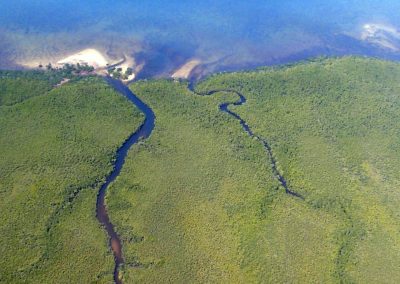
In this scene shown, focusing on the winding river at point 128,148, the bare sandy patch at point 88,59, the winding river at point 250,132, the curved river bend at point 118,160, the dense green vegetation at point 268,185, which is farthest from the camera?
the bare sandy patch at point 88,59

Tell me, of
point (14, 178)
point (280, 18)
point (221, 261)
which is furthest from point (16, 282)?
point (280, 18)

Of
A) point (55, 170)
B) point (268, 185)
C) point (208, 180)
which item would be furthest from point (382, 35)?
point (55, 170)

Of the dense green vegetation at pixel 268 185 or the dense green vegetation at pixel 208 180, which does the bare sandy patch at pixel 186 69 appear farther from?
the dense green vegetation at pixel 268 185

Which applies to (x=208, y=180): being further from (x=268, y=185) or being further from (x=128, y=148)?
(x=128, y=148)

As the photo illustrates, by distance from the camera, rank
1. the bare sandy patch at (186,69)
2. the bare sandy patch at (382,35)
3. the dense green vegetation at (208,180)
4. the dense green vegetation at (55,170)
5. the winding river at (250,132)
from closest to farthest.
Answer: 1. the dense green vegetation at (55,170)
2. the dense green vegetation at (208,180)
3. the winding river at (250,132)
4. the bare sandy patch at (186,69)
5. the bare sandy patch at (382,35)

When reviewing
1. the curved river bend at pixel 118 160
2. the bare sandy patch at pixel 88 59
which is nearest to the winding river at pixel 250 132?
the curved river bend at pixel 118 160

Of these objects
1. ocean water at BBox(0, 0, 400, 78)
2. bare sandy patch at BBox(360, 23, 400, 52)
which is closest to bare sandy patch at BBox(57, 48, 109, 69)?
ocean water at BBox(0, 0, 400, 78)
